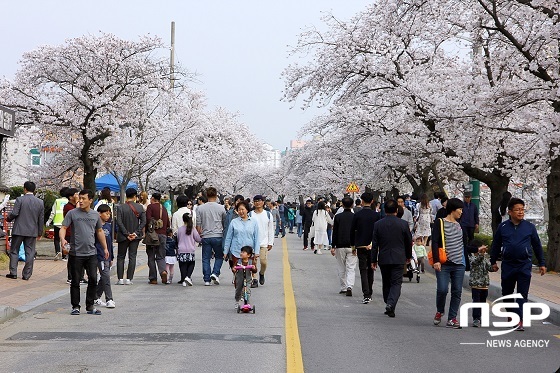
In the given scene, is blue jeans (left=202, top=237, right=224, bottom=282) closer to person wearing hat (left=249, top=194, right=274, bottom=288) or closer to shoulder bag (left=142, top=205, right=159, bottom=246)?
person wearing hat (left=249, top=194, right=274, bottom=288)

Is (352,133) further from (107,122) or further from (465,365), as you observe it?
(465,365)

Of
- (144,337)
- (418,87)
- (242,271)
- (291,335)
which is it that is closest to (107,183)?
(418,87)

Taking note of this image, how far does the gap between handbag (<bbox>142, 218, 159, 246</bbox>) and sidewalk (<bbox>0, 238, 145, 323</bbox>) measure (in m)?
1.80

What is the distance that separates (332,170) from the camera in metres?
73.1

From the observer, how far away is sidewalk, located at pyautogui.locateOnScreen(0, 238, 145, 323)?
12727mm

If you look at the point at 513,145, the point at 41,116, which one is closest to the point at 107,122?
the point at 41,116

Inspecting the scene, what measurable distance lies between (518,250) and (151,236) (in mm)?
8277

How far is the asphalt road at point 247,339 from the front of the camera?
8.66 metres

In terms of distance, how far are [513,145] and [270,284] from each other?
40.3ft

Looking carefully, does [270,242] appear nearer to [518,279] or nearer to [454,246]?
[454,246]

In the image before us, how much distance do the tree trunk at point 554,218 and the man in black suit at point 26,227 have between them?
1181 centimetres

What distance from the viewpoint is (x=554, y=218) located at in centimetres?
2067

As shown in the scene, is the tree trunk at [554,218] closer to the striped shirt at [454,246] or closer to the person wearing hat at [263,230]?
the person wearing hat at [263,230]

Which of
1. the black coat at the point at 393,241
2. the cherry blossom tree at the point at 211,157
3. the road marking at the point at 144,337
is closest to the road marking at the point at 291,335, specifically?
the road marking at the point at 144,337
